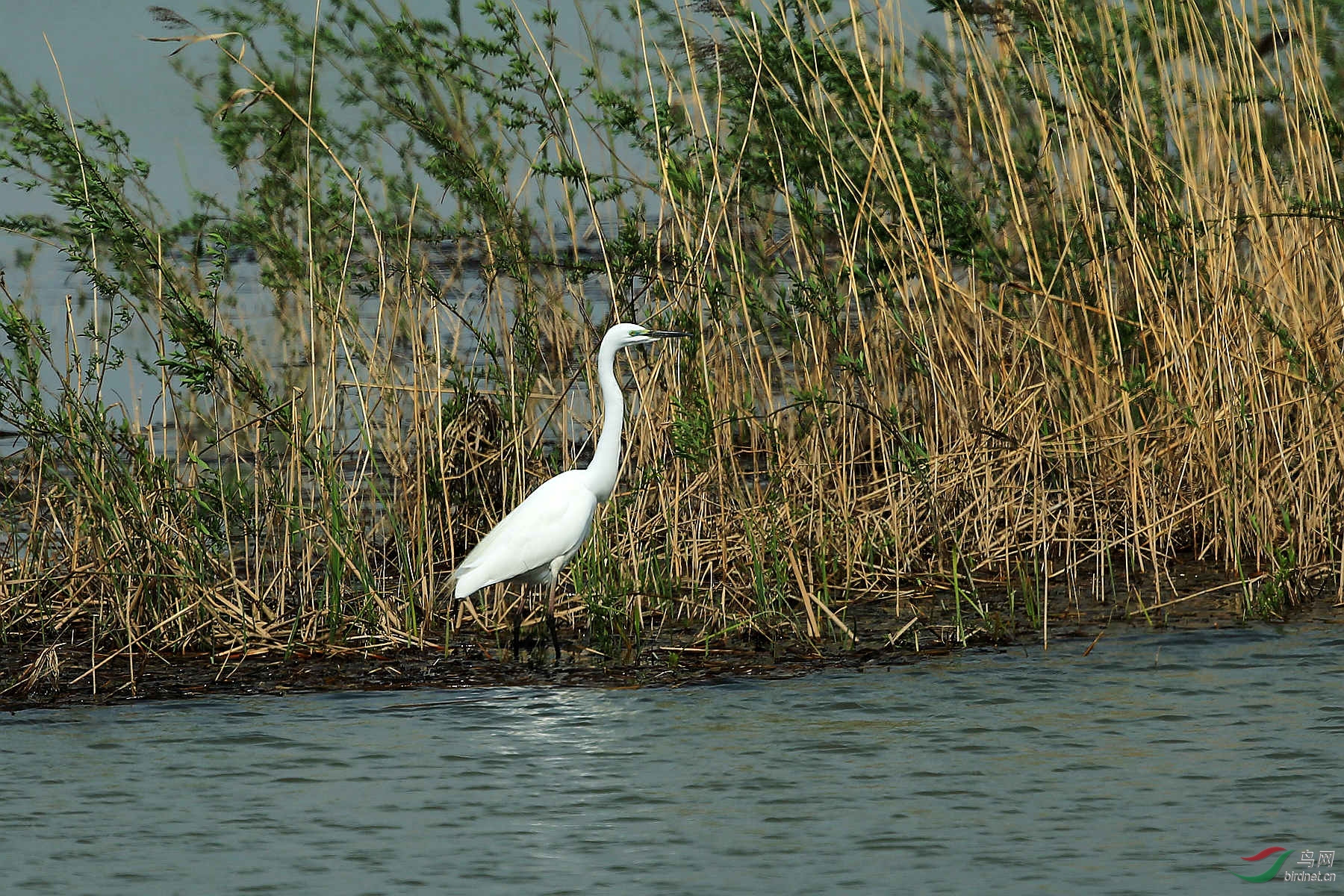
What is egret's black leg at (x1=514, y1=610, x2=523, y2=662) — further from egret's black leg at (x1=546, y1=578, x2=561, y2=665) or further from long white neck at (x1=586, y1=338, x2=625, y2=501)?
long white neck at (x1=586, y1=338, x2=625, y2=501)

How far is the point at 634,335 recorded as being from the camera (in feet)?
19.9

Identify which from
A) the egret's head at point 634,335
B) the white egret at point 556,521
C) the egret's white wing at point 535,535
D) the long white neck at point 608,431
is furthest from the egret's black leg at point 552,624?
the egret's head at point 634,335

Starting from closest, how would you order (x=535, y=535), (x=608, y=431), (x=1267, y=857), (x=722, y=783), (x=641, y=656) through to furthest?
(x=1267, y=857) → (x=722, y=783) → (x=641, y=656) → (x=535, y=535) → (x=608, y=431)

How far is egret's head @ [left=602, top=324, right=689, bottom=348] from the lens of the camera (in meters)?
6.00

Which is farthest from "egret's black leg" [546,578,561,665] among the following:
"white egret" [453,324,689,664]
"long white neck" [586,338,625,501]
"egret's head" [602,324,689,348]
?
"egret's head" [602,324,689,348]

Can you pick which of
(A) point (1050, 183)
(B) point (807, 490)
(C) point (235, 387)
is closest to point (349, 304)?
(C) point (235, 387)

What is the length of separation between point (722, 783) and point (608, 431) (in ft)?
6.09

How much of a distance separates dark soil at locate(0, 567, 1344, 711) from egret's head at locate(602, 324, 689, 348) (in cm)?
100

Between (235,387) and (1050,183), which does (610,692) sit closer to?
(235,387)

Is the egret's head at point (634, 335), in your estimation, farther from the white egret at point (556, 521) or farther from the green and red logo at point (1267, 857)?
the green and red logo at point (1267, 857)

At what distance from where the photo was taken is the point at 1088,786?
443cm

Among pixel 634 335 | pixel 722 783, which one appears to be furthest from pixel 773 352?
pixel 722 783

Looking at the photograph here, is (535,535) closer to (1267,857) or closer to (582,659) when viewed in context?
(582,659)

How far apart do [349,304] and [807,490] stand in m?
1.87
